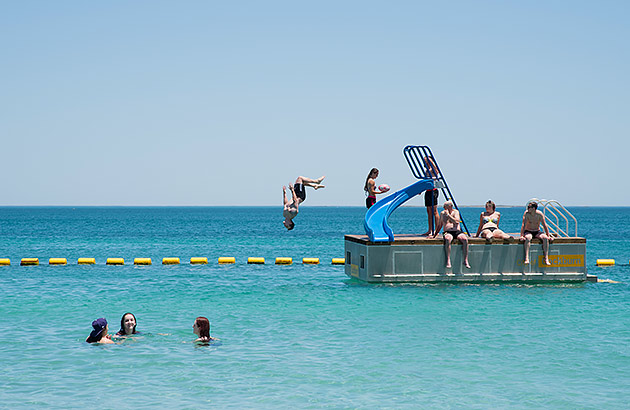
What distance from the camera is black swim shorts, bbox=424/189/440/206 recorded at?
2372cm

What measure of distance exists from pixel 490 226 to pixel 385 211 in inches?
151

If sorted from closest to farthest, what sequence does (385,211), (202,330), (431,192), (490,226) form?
(202,330) < (385,211) < (490,226) < (431,192)

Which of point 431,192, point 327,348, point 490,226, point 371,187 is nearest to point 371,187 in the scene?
point 371,187

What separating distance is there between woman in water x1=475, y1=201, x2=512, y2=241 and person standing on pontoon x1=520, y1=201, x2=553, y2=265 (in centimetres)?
63

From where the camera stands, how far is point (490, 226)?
2356 centimetres

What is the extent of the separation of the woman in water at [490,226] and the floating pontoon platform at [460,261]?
24cm

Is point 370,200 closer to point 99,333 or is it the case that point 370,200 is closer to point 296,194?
point 296,194

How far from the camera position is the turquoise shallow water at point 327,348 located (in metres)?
10.6

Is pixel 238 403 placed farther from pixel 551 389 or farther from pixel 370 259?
pixel 370 259

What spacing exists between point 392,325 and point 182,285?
36.8 feet

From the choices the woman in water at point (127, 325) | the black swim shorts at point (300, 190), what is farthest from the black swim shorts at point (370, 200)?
the woman in water at point (127, 325)

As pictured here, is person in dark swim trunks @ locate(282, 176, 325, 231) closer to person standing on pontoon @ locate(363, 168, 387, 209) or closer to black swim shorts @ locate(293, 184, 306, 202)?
black swim shorts @ locate(293, 184, 306, 202)

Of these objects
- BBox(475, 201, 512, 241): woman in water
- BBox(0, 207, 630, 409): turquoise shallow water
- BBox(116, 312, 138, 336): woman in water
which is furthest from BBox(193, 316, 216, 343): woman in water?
BBox(475, 201, 512, 241): woman in water

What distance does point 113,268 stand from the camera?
3231cm
